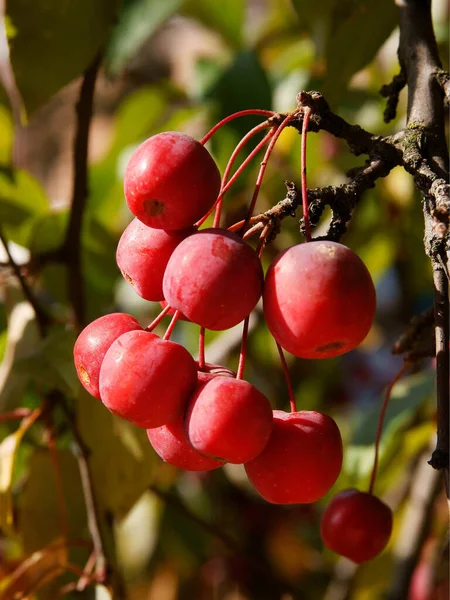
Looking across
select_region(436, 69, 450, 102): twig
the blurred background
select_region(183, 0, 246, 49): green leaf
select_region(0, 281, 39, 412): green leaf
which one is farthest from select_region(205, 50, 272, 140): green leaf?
select_region(436, 69, 450, 102): twig

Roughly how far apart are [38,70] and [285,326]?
0.46 m

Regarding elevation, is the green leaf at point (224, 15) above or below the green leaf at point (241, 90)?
above

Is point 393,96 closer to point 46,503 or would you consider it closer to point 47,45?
point 47,45

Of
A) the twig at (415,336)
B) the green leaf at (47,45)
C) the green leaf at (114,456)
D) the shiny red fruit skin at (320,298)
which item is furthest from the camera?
the green leaf at (114,456)

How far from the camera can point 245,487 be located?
1.77 m

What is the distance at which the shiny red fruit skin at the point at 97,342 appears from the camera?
1.75 feet

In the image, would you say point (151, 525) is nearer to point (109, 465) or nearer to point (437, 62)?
point (109, 465)

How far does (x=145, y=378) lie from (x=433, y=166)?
232mm

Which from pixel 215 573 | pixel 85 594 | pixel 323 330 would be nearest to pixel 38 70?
pixel 323 330

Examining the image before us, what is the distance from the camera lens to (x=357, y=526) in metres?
0.63

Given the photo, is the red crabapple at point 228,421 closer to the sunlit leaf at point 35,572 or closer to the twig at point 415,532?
the sunlit leaf at point 35,572

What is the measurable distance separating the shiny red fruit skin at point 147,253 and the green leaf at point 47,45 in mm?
308

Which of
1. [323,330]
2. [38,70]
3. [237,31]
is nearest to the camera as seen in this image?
[323,330]

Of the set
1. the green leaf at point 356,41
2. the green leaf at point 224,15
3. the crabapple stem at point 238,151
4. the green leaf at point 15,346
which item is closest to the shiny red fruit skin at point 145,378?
the crabapple stem at point 238,151
